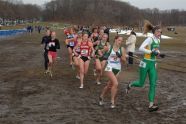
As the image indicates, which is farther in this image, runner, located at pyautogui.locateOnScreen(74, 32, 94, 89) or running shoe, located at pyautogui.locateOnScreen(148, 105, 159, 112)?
runner, located at pyautogui.locateOnScreen(74, 32, 94, 89)

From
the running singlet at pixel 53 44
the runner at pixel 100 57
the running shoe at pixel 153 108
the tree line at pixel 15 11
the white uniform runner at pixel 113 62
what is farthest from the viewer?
the tree line at pixel 15 11

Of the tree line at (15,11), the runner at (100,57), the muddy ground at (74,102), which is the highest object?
the tree line at (15,11)

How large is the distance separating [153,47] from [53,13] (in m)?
183

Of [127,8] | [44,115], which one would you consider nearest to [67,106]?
[44,115]

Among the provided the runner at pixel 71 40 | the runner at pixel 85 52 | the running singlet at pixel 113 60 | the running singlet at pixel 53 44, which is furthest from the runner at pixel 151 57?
the runner at pixel 71 40

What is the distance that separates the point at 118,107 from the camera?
995 centimetres

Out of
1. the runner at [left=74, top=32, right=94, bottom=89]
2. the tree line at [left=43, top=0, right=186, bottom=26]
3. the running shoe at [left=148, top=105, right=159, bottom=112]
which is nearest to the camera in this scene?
the running shoe at [left=148, top=105, right=159, bottom=112]

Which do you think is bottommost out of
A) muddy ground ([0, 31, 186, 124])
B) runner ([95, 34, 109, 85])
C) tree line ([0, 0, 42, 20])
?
muddy ground ([0, 31, 186, 124])

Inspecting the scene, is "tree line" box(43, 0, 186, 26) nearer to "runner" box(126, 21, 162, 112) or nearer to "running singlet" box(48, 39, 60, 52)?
"running singlet" box(48, 39, 60, 52)

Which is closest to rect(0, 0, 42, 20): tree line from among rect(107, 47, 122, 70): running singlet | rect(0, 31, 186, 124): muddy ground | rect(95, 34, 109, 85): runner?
rect(0, 31, 186, 124): muddy ground

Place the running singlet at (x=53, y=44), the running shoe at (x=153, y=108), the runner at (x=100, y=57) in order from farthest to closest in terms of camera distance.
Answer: the running singlet at (x=53, y=44)
the runner at (x=100, y=57)
the running shoe at (x=153, y=108)

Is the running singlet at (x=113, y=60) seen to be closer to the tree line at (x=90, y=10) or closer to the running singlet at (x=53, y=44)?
the running singlet at (x=53, y=44)

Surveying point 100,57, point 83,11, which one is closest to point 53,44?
point 100,57

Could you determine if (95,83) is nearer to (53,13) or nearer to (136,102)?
(136,102)
